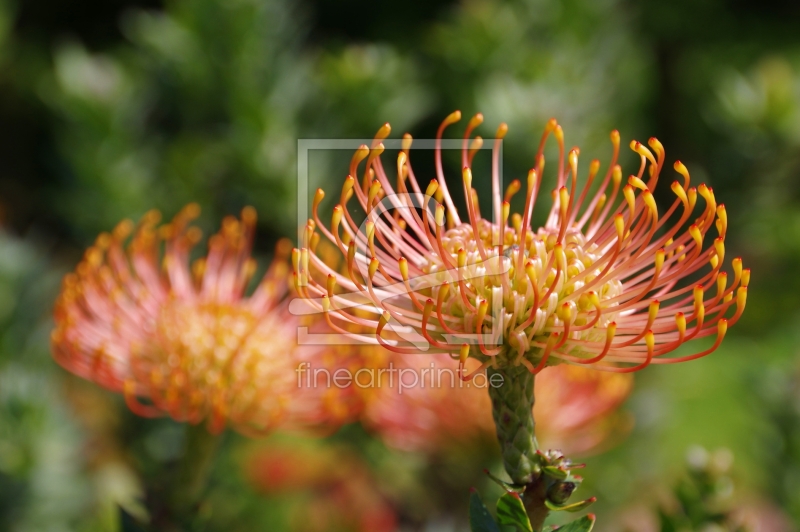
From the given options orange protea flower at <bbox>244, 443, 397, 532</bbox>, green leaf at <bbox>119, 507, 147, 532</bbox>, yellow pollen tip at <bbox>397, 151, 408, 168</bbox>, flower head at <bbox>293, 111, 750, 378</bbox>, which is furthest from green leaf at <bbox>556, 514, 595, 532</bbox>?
orange protea flower at <bbox>244, 443, 397, 532</bbox>

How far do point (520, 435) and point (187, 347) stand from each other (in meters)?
0.59

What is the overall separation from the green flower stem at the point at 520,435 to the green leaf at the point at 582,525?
0.03 metres

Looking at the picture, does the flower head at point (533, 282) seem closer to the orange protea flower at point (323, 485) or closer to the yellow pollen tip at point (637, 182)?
the yellow pollen tip at point (637, 182)

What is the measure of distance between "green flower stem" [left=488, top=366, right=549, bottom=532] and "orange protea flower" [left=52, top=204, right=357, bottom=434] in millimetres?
331

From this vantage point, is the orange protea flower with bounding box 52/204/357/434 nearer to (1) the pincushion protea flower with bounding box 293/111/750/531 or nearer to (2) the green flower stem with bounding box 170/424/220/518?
(2) the green flower stem with bounding box 170/424/220/518

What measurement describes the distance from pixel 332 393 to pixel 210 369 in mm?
220

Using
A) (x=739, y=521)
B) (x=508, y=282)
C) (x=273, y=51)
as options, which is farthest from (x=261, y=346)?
(x=273, y=51)

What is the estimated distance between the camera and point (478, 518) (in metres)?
0.75

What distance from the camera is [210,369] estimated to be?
3.76ft

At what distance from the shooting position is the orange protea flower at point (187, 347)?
1090 mm

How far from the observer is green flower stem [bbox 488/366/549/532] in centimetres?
75

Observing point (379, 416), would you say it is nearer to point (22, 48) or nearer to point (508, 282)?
point (508, 282)

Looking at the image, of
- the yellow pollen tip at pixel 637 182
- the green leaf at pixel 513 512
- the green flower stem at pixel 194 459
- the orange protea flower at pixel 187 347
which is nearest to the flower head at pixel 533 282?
the yellow pollen tip at pixel 637 182

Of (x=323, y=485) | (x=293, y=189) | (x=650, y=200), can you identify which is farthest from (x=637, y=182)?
(x=323, y=485)
